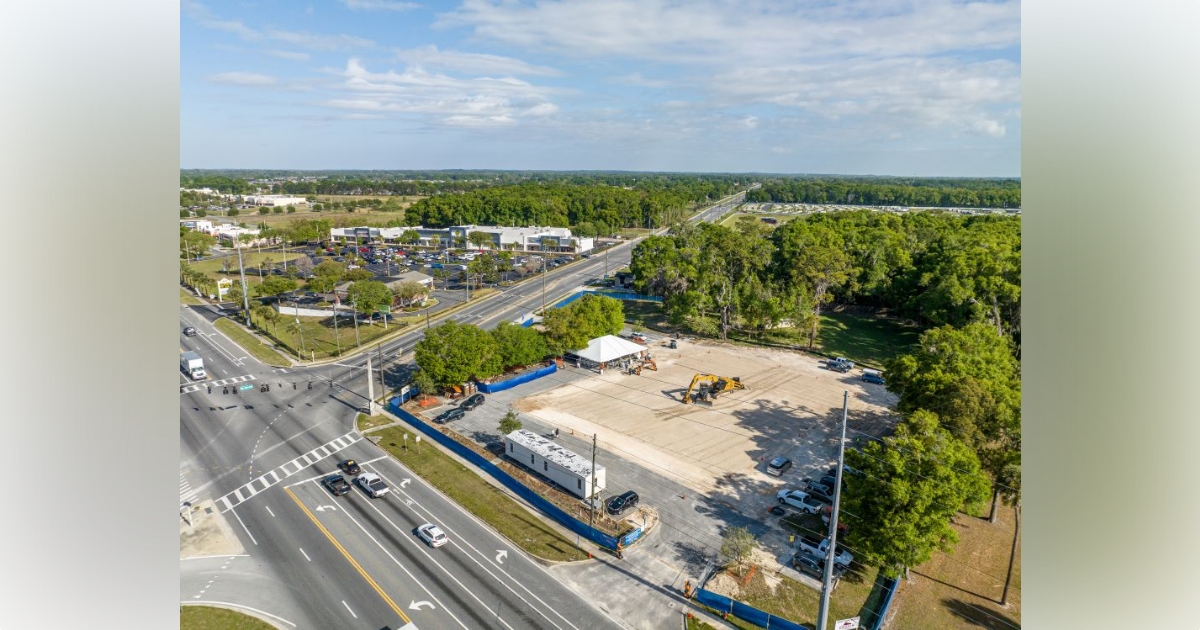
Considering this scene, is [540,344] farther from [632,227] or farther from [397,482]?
[632,227]

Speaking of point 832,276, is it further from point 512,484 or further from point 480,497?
point 480,497

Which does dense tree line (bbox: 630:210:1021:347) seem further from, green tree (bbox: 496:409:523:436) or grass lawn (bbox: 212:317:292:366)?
grass lawn (bbox: 212:317:292:366)

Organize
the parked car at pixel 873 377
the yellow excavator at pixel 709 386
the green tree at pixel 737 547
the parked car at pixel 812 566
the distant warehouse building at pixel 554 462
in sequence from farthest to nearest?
1. the parked car at pixel 873 377
2. the yellow excavator at pixel 709 386
3. the distant warehouse building at pixel 554 462
4. the green tree at pixel 737 547
5. the parked car at pixel 812 566

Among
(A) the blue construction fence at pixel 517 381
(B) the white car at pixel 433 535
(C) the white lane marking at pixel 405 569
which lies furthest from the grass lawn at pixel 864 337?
(C) the white lane marking at pixel 405 569

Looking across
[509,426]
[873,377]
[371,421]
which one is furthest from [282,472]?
[873,377]

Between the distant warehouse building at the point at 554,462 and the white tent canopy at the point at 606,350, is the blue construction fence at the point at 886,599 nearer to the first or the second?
the distant warehouse building at the point at 554,462

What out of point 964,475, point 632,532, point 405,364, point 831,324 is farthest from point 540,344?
point 831,324

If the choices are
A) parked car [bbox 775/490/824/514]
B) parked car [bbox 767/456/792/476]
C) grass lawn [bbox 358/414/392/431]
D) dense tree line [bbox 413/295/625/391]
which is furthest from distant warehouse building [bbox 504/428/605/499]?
grass lawn [bbox 358/414/392/431]
